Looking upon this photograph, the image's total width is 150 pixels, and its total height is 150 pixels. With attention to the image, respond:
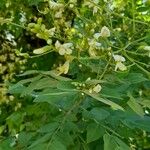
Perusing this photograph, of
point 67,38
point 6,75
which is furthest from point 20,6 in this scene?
point 67,38

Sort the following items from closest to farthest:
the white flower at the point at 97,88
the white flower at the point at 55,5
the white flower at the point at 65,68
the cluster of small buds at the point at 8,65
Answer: the white flower at the point at 97,88, the white flower at the point at 65,68, the white flower at the point at 55,5, the cluster of small buds at the point at 8,65

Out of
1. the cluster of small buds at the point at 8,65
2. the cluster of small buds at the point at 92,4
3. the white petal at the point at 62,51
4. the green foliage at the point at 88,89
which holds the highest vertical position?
the cluster of small buds at the point at 92,4

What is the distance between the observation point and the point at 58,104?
1.65 meters

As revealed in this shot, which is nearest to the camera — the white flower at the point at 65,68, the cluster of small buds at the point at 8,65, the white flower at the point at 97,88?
the white flower at the point at 97,88

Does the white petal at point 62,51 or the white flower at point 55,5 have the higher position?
the white flower at point 55,5

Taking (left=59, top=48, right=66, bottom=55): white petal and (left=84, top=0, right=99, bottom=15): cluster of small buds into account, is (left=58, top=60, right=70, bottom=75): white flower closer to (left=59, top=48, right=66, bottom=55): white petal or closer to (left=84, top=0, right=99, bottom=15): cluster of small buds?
(left=59, top=48, right=66, bottom=55): white petal

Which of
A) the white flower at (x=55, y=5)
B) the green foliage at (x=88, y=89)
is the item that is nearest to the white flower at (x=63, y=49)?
the green foliage at (x=88, y=89)

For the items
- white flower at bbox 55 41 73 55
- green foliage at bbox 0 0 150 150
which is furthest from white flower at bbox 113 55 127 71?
white flower at bbox 55 41 73 55

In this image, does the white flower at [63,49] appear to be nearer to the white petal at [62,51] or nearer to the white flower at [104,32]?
the white petal at [62,51]

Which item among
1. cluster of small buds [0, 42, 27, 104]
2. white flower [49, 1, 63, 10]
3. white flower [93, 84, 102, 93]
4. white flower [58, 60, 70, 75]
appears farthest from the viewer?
cluster of small buds [0, 42, 27, 104]

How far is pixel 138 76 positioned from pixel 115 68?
3.1 inches

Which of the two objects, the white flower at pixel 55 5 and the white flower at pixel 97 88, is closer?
the white flower at pixel 97 88

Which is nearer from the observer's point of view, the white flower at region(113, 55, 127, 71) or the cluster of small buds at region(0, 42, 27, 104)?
the white flower at region(113, 55, 127, 71)

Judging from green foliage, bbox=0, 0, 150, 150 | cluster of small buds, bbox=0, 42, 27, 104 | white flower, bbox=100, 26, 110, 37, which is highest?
white flower, bbox=100, 26, 110, 37
